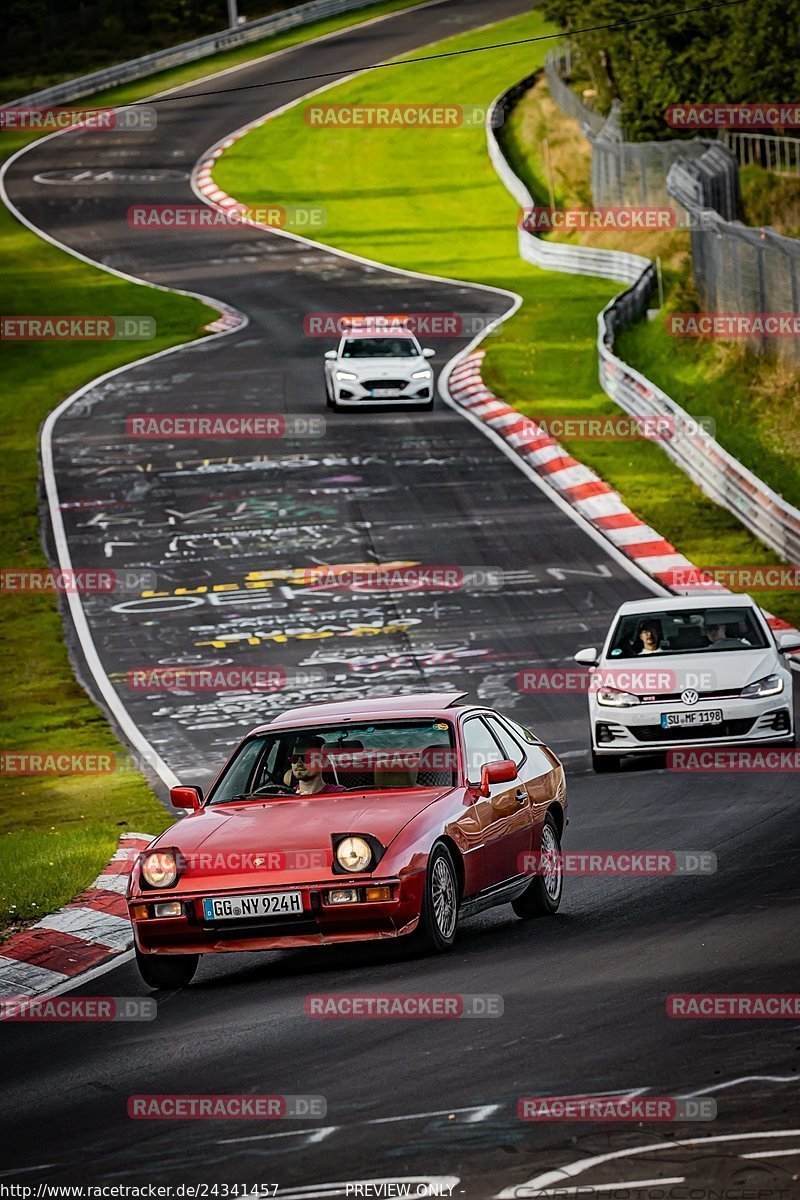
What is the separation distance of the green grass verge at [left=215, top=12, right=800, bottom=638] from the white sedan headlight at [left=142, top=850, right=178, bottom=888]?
46.6 feet

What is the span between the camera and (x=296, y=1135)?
7.19 m

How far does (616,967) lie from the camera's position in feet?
32.0

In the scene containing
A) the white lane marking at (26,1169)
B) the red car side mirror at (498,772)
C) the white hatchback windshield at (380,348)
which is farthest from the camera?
the white hatchback windshield at (380,348)

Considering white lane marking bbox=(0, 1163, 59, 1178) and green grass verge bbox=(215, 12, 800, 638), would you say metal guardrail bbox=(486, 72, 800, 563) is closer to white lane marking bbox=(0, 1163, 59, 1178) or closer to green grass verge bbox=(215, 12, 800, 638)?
green grass verge bbox=(215, 12, 800, 638)

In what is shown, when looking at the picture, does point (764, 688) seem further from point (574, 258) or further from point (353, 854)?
point (574, 258)

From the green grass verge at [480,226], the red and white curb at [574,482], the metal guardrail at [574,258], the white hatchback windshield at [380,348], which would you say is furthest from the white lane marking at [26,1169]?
the metal guardrail at [574,258]

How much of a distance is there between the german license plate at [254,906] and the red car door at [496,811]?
141 centimetres

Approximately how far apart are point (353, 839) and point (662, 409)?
22.5 metres

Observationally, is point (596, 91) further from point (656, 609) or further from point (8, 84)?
point (656, 609)

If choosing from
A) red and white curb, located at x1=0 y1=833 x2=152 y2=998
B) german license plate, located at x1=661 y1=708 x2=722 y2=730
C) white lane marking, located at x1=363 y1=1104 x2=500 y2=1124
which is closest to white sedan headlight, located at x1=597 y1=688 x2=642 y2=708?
german license plate, located at x1=661 y1=708 x2=722 y2=730

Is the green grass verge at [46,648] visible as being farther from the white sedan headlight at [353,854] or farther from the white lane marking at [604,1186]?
the white lane marking at [604,1186]

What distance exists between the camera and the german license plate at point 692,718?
674 inches

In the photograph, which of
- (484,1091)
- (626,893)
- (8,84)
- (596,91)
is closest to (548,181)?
(596,91)

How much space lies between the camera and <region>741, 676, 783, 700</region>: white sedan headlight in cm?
1712
